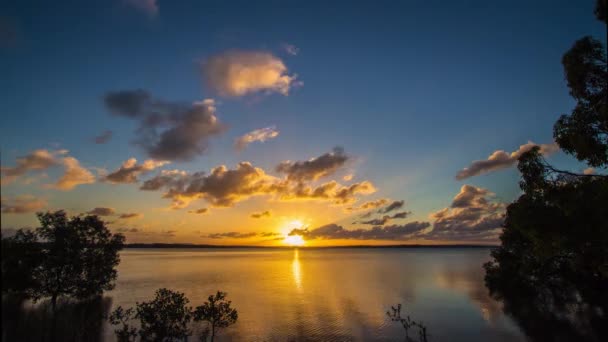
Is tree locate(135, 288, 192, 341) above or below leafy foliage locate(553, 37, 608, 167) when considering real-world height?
below

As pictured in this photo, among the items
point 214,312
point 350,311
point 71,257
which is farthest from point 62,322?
point 350,311

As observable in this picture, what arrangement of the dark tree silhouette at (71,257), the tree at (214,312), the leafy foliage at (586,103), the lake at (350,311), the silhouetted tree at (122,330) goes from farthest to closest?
1. the dark tree silhouette at (71,257)
2. the lake at (350,311)
3. the tree at (214,312)
4. the silhouetted tree at (122,330)
5. the leafy foliage at (586,103)

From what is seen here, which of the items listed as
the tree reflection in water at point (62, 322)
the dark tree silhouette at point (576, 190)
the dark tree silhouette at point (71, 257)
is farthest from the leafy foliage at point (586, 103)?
the dark tree silhouette at point (71, 257)

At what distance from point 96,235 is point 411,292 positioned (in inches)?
3275

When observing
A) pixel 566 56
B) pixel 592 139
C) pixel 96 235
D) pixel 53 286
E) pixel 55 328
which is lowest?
pixel 55 328

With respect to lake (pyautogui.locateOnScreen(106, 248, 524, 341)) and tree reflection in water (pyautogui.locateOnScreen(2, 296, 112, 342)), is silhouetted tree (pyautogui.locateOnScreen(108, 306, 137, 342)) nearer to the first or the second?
tree reflection in water (pyautogui.locateOnScreen(2, 296, 112, 342))

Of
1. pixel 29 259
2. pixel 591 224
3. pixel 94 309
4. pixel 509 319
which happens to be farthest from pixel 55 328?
pixel 509 319

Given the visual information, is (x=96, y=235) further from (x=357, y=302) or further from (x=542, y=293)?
(x=542, y=293)

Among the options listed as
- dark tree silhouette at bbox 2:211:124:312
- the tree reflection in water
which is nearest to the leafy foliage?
the tree reflection in water

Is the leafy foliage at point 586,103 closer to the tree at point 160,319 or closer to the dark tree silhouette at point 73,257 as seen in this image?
the tree at point 160,319

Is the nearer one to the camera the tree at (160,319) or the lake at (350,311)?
the tree at (160,319)

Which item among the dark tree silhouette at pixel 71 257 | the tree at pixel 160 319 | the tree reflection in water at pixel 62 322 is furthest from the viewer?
the dark tree silhouette at pixel 71 257

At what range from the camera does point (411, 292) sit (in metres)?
92.0

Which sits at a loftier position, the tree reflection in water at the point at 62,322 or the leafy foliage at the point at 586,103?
the leafy foliage at the point at 586,103
